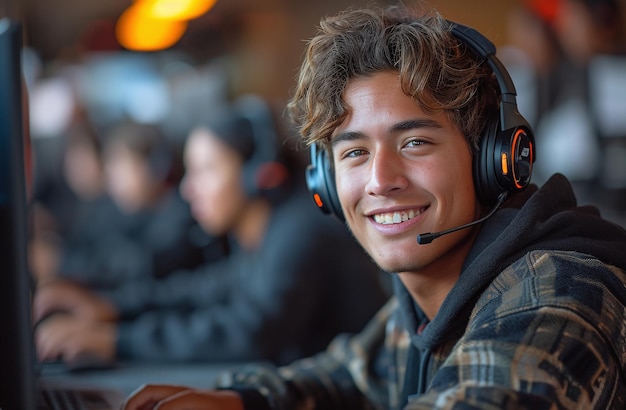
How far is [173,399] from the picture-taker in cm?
112

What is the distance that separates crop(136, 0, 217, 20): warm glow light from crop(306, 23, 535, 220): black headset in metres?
3.54

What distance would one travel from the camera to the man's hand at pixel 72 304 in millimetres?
2088

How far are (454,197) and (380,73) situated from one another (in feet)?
0.64

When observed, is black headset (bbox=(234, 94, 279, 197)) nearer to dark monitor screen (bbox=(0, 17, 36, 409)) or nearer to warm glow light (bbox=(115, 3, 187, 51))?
dark monitor screen (bbox=(0, 17, 36, 409))

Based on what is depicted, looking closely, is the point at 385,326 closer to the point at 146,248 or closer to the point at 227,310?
the point at 227,310

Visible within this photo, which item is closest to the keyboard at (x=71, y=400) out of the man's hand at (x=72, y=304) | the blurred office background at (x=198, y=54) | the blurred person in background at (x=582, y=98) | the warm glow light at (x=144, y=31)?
the man's hand at (x=72, y=304)

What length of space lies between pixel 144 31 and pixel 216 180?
3325mm

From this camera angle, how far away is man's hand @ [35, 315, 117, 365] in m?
1.81

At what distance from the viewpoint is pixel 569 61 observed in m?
3.88

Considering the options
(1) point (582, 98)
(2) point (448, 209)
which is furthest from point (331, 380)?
(1) point (582, 98)

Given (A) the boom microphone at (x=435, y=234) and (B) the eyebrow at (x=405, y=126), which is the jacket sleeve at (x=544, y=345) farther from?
(B) the eyebrow at (x=405, y=126)

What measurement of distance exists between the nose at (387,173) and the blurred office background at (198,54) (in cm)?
301

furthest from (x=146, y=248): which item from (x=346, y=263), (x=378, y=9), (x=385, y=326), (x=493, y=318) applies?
(x=493, y=318)

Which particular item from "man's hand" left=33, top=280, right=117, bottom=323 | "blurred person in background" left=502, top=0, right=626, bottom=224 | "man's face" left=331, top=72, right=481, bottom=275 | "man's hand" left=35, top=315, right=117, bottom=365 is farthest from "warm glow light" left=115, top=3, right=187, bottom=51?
"man's face" left=331, top=72, right=481, bottom=275
